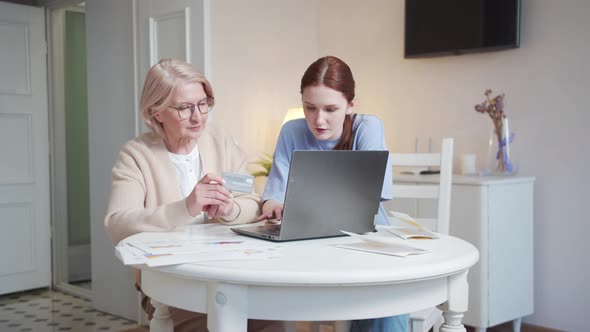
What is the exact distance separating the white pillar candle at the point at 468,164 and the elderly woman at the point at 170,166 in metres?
1.63

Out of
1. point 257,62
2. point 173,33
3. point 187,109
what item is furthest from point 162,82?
point 257,62

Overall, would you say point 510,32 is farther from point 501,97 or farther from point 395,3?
point 395,3

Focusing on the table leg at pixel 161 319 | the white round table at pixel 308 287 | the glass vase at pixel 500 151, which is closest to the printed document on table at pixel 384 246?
the white round table at pixel 308 287

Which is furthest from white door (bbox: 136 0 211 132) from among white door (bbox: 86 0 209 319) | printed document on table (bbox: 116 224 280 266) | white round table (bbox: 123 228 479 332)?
white round table (bbox: 123 228 479 332)

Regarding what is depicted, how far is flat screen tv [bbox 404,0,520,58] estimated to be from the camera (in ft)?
10.6

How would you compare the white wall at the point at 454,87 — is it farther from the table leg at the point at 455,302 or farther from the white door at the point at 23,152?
the table leg at the point at 455,302

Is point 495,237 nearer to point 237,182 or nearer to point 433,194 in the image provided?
point 433,194

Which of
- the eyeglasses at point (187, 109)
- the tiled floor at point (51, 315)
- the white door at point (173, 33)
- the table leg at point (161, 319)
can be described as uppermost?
the white door at point (173, 33)

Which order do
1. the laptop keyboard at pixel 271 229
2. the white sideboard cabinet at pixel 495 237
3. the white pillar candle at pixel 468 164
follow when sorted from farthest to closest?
the white pillar candle at pixel 468 164, the white sideboard cabinet at pixel 495 237, the laptop keyboard at pixel 271 229

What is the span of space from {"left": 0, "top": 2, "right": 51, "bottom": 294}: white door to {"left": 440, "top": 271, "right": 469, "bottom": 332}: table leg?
12.3 feet

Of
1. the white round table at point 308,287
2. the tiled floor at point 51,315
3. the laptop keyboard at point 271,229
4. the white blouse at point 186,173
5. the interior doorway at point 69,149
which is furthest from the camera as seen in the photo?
the interior doorway at point 69,149

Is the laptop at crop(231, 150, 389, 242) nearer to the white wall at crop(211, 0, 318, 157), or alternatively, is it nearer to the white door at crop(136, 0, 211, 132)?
the white door at crop(136, 0, 211, 132)

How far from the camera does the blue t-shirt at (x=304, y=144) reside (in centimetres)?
202

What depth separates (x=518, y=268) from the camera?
3.09 metres
